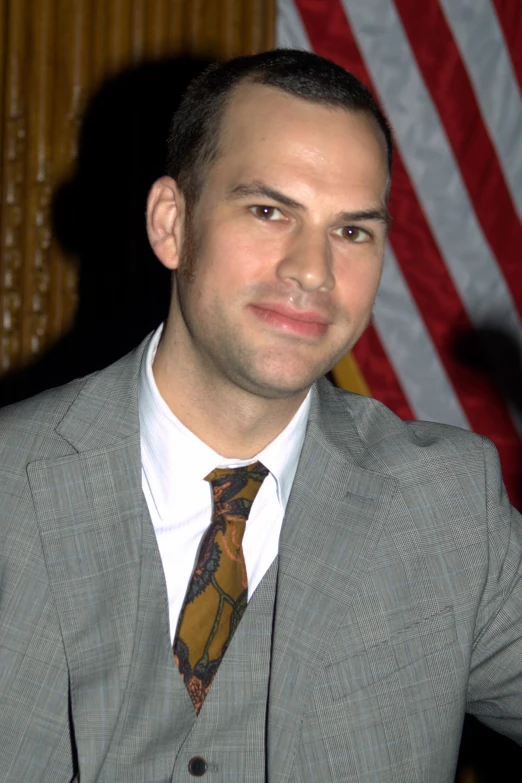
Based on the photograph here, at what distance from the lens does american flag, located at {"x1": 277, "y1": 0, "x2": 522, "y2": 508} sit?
2490 mm

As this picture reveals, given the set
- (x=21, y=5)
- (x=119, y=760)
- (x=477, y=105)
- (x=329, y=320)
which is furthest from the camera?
(x=477, y=105)

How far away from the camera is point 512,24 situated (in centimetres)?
250

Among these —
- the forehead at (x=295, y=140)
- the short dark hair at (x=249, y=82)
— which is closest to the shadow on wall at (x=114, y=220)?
the short dark hair at (x=249, y=82)

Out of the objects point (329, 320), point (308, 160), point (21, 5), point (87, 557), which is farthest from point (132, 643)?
point (21, 5)

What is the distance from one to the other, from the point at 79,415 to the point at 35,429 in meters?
0.07

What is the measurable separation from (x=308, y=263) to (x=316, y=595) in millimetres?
466

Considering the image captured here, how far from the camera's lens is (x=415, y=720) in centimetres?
140

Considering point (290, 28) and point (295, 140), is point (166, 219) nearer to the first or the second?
point (295, 140)

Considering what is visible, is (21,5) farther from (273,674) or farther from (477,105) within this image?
(273,674)

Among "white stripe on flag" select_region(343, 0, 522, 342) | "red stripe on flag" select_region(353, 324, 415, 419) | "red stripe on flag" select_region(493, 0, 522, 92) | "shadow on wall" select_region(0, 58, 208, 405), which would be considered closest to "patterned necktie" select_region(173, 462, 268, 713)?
"shadow on wall" select_region(0, 58, 208, 405)

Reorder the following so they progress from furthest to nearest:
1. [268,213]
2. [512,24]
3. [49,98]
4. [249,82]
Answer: [512,24] → [49,98] → [249,82] → [268,213]

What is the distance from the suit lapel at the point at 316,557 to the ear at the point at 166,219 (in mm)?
336

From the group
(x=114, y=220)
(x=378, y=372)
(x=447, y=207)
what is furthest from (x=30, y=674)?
(x=447, y=207)

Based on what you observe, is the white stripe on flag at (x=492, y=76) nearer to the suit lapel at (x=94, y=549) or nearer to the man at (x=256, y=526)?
the man at (x=256, y=526)
